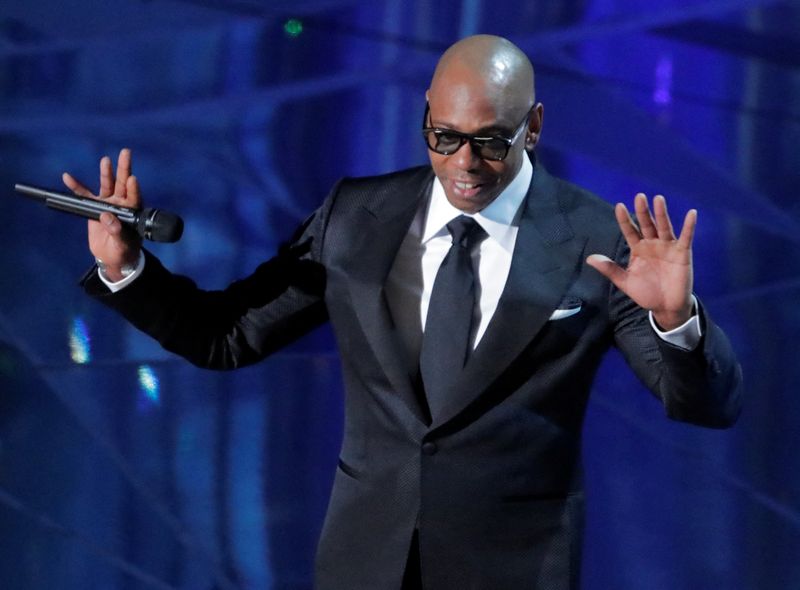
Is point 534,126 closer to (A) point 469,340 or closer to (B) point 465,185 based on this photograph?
(B) point 465,185

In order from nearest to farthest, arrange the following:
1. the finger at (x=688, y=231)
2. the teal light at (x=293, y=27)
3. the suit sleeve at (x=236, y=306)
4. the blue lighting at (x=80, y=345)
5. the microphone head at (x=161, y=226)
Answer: the finger at (x=688, y=231) < the microphone head at (x=161, y=226) < the suit sleeve at (x=236, y=306) < the teal light at (x=293, y=27) < the blue lighting at (x=80, y=345)

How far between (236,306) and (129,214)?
0.22 m

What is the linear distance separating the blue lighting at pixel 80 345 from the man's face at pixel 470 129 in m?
1.35

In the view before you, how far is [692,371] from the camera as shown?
142cm

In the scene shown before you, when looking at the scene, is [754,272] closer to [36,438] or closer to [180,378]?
[180,378]

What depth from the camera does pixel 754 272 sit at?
2684 millimetres

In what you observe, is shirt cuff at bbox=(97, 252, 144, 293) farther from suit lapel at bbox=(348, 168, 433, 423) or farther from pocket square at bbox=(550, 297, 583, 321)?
pocket square at bbox=(550, 297, 583, 321)

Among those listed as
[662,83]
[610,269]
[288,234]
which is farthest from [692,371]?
[288,234]

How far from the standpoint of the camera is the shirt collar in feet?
5.20

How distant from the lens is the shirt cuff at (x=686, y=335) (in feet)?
4.64

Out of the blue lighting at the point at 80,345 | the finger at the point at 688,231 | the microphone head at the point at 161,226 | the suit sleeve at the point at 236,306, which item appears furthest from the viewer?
the blue lighting at the point at 80,345

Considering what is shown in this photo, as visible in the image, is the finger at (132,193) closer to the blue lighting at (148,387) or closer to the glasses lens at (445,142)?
the glasses lens at (445,142)

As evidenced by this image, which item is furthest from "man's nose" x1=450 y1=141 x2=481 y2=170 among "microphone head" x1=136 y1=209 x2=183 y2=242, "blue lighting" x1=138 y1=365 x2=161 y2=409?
"blue lighting" x1=138 y1=365 x2=161 y2=409

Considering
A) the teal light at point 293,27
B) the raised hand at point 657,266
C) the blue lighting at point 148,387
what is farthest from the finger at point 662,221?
the blue lighting at point 148,387
